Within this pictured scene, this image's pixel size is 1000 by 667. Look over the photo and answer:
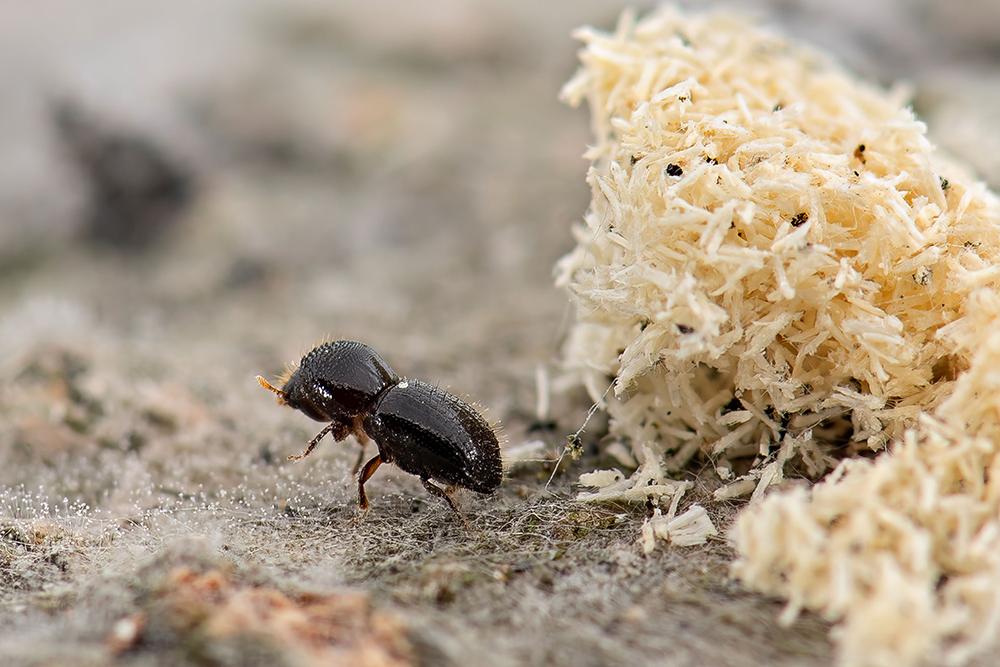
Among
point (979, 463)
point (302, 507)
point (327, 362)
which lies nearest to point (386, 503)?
point (302, 507)

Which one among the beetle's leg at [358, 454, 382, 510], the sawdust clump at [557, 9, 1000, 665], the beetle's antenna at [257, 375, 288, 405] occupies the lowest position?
the beetle's leg at [358, 454, 382, 510]

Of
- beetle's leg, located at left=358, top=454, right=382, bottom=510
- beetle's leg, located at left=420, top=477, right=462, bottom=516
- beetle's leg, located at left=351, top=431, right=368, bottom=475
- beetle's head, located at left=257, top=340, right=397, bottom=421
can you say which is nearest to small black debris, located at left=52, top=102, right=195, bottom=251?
beetle's head, located at left=257, top=340, right=397, bottom=421

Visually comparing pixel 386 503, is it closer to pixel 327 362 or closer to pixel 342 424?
pixel 342 424

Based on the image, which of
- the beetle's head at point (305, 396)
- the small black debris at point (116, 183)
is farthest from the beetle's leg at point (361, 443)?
the small black debris at point (116, 183)

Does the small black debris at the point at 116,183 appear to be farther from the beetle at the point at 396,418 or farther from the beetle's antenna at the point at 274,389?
the beetle at the point at 396,418

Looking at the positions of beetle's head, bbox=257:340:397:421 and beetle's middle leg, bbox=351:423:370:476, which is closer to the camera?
beetle's head, bbox=257:340:397:421

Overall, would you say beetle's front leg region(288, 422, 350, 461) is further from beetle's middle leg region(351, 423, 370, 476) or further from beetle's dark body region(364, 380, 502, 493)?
beetle's dark body region(364, 380, 502, 493)

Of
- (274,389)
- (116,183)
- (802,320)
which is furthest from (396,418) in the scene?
(116,183)
